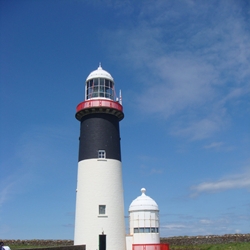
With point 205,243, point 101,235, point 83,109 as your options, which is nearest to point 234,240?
point 205,243

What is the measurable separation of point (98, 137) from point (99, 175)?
8.03 ft

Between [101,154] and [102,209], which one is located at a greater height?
[101,154]

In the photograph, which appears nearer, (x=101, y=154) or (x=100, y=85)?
(x=101, y=154)

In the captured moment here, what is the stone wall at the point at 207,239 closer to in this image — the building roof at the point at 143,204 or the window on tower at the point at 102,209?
the building roof at the point at 143,204

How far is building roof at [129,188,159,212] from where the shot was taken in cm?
2258

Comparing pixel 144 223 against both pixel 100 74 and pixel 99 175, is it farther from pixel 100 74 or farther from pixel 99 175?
pixel 100 74

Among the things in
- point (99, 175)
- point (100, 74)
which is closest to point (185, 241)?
point (99, 175)

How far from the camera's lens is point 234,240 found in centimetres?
3353

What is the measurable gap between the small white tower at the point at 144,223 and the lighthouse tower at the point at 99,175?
3.03 ft

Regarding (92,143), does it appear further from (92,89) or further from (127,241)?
(127,241)

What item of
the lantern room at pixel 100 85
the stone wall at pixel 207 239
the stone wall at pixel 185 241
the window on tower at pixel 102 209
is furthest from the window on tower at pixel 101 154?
the stone wall at pixel 207 239

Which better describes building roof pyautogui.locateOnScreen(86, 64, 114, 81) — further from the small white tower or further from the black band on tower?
the small white tower

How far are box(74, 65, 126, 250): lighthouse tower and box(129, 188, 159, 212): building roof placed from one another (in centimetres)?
114

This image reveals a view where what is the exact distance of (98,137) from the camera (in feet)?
73.2
